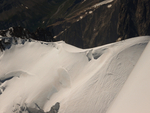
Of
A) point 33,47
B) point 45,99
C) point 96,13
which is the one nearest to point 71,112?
point 45,99

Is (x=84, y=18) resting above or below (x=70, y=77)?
below

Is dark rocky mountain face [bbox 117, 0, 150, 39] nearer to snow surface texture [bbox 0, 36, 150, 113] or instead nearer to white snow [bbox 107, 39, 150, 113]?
snow surface texture [bbox 0, 36, 150, 113]

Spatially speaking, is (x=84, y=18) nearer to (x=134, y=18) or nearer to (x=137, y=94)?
(x=134, y=18)

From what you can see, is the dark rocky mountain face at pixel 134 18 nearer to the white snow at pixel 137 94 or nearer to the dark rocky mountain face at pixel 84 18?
the dark rocky mountain face at pixel 84 18

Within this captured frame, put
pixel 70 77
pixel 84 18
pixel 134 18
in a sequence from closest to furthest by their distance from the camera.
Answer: pixel 70 77 → pixel 134 18 → pixel 84 18

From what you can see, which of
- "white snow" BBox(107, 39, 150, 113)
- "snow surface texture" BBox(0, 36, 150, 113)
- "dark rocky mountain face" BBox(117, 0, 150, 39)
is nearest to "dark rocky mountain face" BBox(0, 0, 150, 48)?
"dark rocky mountain face" BBox(117, 0, 150, 39)

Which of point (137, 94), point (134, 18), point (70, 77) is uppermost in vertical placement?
point (137, 94)

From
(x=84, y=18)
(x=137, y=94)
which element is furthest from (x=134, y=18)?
(x=137, y=94)
